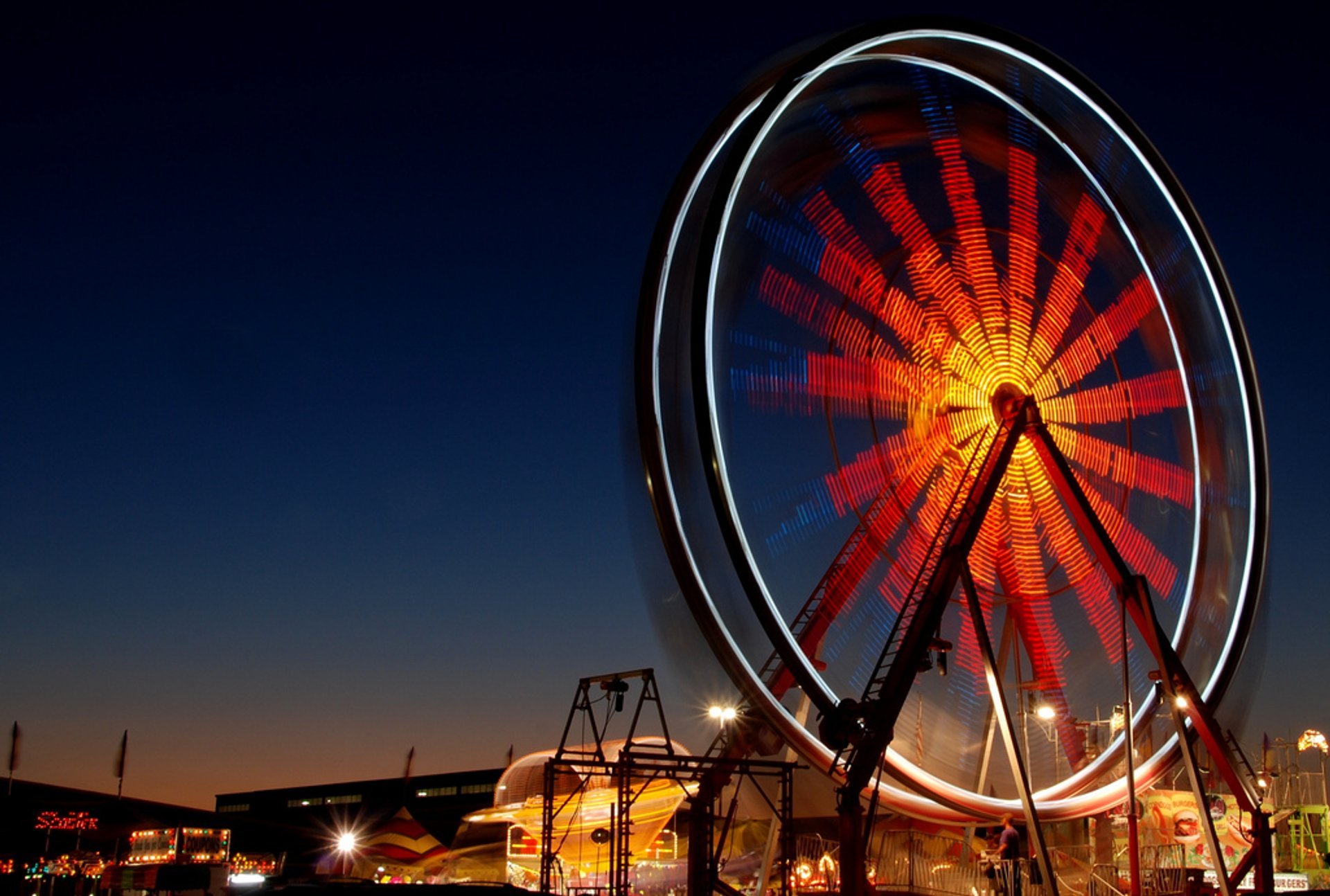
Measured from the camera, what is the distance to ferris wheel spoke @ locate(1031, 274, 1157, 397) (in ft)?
65.6

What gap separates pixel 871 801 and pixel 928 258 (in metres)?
8.58

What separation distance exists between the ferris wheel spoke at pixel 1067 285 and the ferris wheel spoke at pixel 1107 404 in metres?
0.93

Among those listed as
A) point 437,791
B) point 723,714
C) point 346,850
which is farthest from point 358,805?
point 723,714

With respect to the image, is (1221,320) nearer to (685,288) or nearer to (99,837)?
(685,288)

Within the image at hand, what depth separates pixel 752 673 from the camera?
49.8 feet

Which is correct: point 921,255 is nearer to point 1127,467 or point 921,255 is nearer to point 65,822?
point 1127,467

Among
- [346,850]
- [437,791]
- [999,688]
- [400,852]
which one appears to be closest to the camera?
[999,688]

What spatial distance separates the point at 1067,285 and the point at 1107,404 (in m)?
2.36

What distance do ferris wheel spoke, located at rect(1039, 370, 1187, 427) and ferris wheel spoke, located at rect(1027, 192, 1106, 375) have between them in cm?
93

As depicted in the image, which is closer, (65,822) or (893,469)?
(893,469)

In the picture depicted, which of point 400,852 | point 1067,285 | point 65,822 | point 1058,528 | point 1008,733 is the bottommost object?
point 400,852

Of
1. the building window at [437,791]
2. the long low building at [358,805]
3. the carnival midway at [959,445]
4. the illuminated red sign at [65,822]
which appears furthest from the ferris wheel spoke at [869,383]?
the building window at [437,791]

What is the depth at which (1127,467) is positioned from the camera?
20500mm

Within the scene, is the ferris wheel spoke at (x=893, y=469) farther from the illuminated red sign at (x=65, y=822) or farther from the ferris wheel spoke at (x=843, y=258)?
the illuminated red sign at (x=65, y=822)
